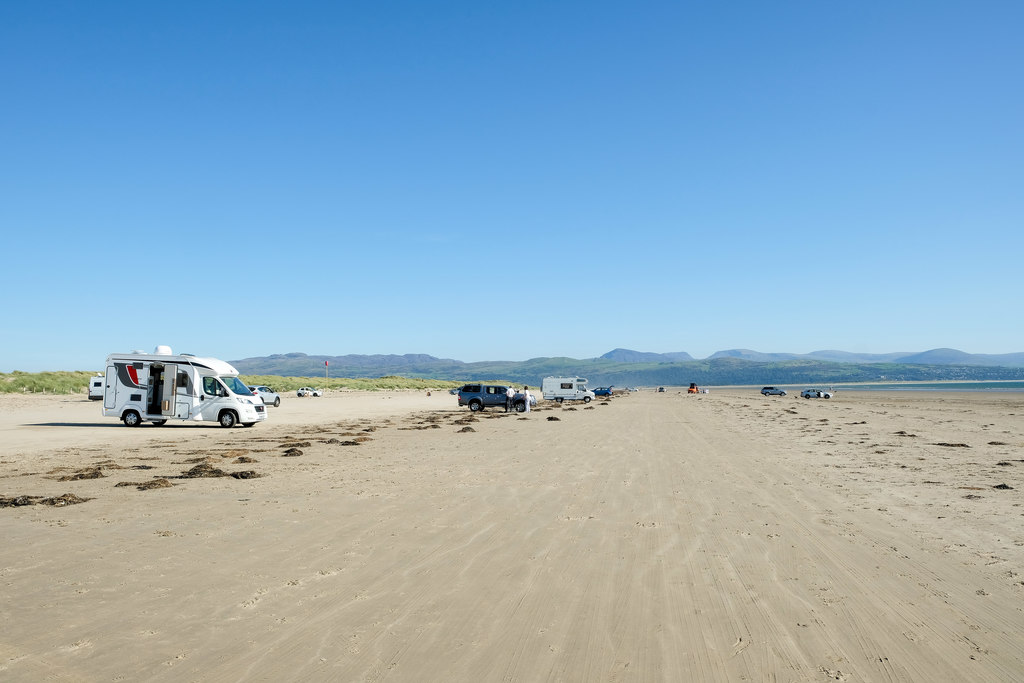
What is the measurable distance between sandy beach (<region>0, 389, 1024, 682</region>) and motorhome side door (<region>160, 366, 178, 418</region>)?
12.5 meters

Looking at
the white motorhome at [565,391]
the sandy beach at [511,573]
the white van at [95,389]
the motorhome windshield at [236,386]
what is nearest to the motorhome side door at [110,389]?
the motorhome windshield at [236,386]

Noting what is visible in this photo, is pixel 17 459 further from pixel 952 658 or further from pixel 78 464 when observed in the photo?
pixel 952 658

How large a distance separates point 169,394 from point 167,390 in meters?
0.19

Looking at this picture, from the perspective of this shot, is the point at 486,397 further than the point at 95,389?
No

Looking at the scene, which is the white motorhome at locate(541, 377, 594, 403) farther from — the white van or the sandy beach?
the sandy beach

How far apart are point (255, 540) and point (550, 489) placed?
18.9ft

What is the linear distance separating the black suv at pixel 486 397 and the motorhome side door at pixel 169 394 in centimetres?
2121

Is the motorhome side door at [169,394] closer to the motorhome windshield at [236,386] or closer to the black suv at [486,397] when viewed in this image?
the motorhome windshield at [236,386]

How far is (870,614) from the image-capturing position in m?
5.77

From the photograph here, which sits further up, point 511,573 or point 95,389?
point 95,389

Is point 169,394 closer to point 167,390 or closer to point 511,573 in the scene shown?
point 167,390

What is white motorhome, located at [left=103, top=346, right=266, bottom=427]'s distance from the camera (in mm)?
27078

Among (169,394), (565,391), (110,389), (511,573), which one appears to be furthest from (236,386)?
(565,391)

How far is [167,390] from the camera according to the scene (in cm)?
2741
